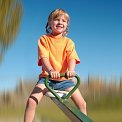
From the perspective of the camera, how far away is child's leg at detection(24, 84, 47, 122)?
4.14 meters

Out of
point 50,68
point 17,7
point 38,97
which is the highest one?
point 17,7

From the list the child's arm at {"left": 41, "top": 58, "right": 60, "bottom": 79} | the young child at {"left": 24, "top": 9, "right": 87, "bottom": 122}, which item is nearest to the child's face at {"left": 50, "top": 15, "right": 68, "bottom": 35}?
the young child at {"left": 24, "top": 9, "right": 87, "bottom": 122}

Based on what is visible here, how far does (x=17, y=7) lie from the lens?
13.8 m

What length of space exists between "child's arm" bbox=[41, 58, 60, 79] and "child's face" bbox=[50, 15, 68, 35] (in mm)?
390

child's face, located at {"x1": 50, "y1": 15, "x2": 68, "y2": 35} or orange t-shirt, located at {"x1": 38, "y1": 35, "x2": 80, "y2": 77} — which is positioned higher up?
child's face, located at {"x1": 50, "y1": 15, "x2": 68, "y2": 35}

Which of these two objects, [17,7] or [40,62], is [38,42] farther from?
[17,7]

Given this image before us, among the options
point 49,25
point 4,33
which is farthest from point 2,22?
point 49,25

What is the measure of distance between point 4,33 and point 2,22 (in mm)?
469

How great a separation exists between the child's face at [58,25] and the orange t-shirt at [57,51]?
7cm

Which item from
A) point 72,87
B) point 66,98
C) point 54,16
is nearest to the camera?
point 66,98

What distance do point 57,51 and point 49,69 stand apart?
356 mm

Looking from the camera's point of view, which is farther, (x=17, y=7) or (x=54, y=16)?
(x=17, y=7)

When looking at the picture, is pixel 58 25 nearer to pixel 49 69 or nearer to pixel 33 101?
pixel 49 69

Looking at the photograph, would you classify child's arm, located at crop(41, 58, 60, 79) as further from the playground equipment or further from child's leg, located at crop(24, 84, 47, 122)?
child's leg, located at crop(24, 84, 47, 122)
